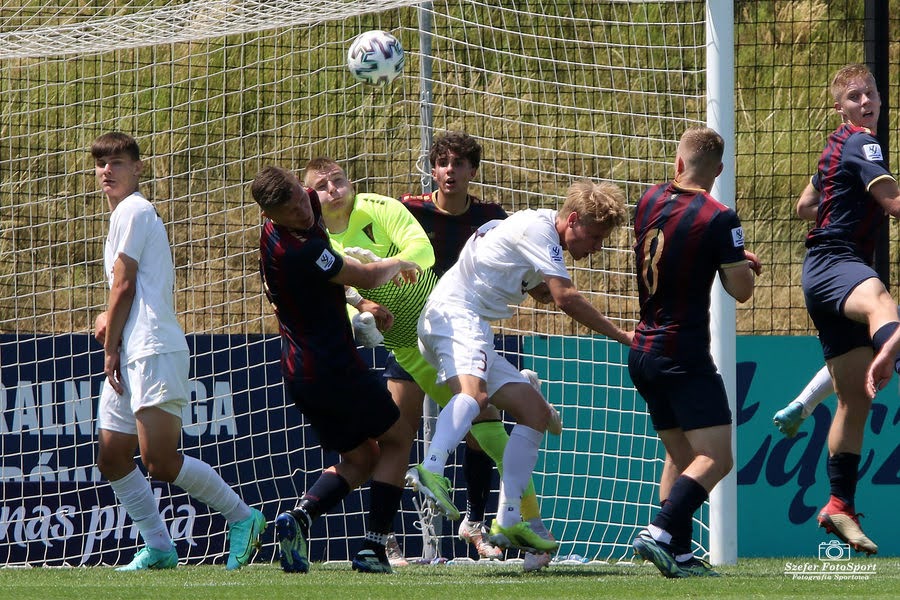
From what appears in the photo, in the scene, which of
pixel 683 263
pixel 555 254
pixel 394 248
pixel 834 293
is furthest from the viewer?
pixel 394 248

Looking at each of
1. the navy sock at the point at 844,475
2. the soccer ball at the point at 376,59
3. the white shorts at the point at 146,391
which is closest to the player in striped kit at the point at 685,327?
the navy sock at the point at 844,475

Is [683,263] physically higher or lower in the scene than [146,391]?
higher

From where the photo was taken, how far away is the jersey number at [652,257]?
5.14 m

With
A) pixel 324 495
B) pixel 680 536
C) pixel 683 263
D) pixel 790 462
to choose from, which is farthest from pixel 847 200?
pixel 324 495

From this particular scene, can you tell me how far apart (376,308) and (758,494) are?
Answer: 307 centimetres

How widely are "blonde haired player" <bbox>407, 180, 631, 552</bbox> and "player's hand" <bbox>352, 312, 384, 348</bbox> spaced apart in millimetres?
294

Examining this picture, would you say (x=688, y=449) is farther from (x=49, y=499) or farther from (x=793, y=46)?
(x=793, y=46)

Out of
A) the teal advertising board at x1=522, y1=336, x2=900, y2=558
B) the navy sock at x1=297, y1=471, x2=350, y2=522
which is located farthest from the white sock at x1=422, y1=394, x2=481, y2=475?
the teal advertising board at x1=522, y1=336, x2=900, y2=558

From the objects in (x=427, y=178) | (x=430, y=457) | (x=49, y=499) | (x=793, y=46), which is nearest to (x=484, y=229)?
(x=430, y=457)

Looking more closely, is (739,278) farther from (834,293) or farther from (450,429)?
(450,429)

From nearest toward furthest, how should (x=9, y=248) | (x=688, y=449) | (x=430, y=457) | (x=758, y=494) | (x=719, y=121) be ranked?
(x=430, y=457)
(x=688, y=449)
(x=719, y=121)
(x=758, y=494)
(x=9, y=248)

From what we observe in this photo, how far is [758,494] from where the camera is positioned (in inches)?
293

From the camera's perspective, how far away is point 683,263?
5098 mm

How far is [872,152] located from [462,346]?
6.51 feet
